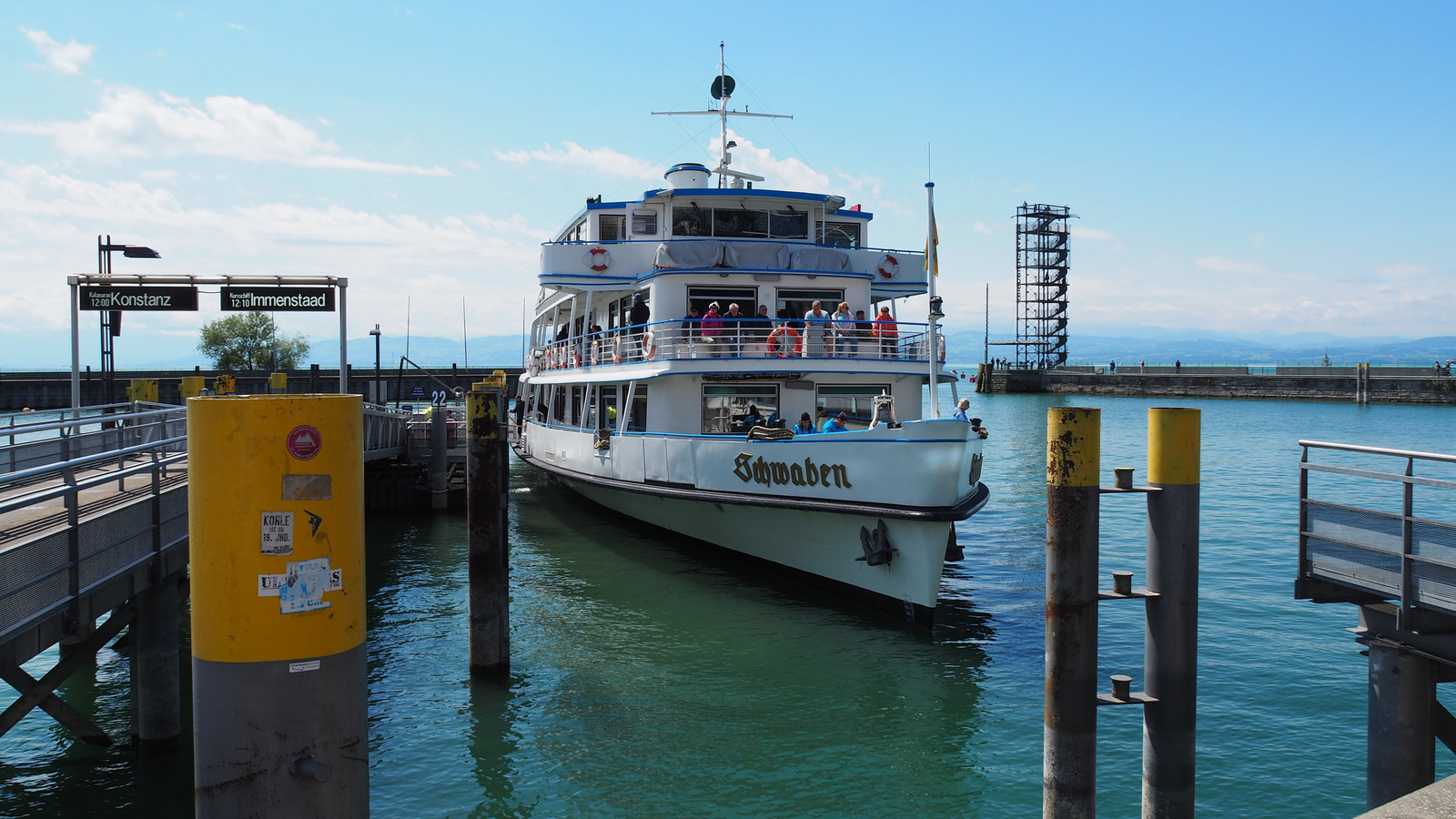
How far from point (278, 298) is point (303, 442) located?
10296 millimetres

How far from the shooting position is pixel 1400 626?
630 cm

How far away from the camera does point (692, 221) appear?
65.5ft

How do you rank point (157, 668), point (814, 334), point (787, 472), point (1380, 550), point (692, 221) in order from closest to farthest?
1. point (1380, 550)
2. point (157, 668)
3. point (787, 472)
4. point (814, 334)
5. point (692, 221)

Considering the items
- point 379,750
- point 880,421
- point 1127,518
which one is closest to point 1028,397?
point 1127,518

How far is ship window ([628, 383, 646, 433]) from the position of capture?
18.9 metres

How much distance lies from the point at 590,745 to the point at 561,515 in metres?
15.1

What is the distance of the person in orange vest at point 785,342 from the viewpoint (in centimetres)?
1628

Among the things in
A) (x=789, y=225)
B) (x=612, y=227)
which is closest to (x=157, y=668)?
(x=612, y=227)

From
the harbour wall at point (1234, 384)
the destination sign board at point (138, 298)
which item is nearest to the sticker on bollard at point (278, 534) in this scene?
the destination sign board at point (138, 298)

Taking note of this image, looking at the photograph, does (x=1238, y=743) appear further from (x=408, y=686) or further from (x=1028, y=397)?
(x=1028, y=397)

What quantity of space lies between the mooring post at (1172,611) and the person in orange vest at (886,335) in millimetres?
10046

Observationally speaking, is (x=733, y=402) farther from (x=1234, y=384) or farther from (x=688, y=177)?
(x=1234, y=384)

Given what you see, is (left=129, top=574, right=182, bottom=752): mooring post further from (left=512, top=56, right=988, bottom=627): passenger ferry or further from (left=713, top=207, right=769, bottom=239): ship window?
(left=713, top=207, right=769, bottom=239): ship window

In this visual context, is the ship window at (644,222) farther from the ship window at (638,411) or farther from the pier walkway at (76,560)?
the pier walkway at (76,560)
